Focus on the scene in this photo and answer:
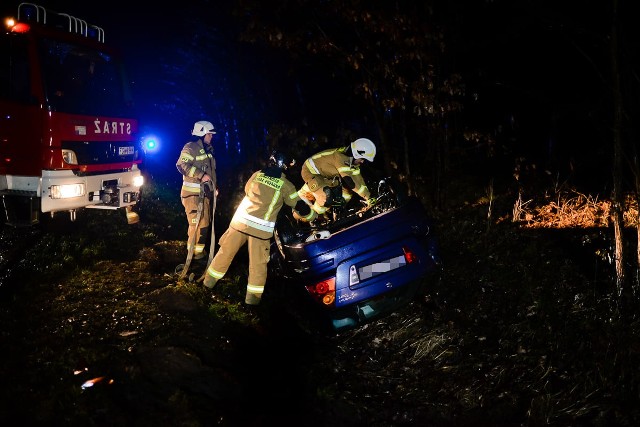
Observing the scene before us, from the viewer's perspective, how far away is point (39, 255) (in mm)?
5777

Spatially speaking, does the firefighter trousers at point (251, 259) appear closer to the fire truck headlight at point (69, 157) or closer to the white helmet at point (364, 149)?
the white helmet at point (364, 149)

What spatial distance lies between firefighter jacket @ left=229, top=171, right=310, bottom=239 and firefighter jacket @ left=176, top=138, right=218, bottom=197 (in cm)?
126

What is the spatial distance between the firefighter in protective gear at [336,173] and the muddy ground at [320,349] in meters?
1.23

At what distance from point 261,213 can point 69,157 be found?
292 centimetres

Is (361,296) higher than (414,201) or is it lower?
lower

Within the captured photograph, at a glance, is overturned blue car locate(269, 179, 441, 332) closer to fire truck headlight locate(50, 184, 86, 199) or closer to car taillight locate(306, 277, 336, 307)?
car taillight locate(306, 277, 336, 307)

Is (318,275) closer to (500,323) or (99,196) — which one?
(500,323)

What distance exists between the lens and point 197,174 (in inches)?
224

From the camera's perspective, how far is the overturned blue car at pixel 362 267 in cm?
383

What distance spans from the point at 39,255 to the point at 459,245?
17.4ft

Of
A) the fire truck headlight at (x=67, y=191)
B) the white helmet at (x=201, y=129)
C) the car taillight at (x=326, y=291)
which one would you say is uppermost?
the white helmet at (x=201, y=129)

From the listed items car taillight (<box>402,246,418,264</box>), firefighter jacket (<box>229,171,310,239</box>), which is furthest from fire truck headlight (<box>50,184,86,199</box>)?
car taillight (<box>402,246,418,264</box>)

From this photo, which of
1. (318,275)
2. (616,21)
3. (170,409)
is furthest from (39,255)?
(616,21)

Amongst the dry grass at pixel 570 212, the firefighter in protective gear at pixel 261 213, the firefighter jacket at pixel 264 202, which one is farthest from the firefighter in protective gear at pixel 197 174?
the dry grass at pixel 570 212
